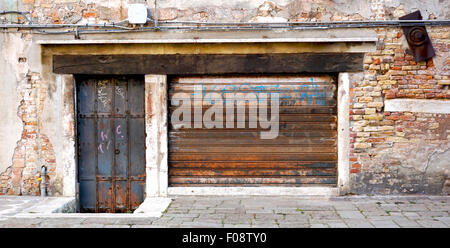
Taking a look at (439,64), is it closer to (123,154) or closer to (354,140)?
(354,140)

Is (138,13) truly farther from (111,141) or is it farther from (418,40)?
(418,40)

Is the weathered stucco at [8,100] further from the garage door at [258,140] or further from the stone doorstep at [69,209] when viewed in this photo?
the garage door at [258,140]

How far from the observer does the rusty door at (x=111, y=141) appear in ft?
20.0

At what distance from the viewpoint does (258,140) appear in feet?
19.8

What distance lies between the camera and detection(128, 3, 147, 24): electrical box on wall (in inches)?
225

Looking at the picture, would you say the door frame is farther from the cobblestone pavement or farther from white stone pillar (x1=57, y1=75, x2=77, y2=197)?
the cobblestone pavement

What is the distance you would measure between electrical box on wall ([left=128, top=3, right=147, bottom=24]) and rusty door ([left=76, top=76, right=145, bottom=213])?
96 centimetres

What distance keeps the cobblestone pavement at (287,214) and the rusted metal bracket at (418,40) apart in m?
2.27

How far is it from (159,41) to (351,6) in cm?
312

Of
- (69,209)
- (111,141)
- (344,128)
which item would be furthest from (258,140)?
(69,209)

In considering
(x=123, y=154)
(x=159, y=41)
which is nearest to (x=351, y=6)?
(x=159, y=41)

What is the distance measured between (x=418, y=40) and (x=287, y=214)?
3.44m

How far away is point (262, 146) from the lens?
6.04 meters

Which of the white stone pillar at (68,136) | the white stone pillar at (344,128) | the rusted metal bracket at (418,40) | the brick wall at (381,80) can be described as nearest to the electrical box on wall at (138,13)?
the brick wall at (381,80)
